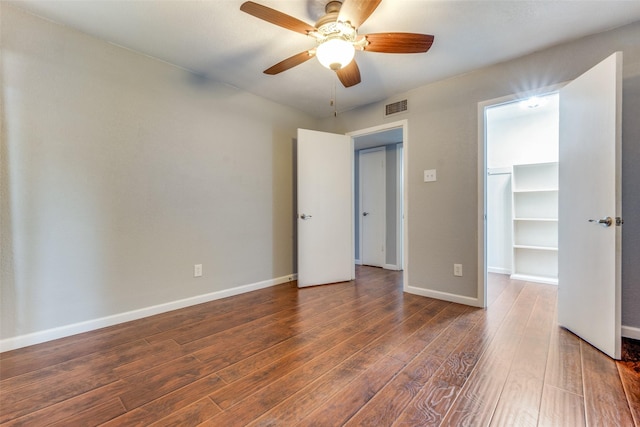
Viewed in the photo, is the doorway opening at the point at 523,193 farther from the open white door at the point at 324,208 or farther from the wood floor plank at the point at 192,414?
the wood floor plank at the point at 192,414

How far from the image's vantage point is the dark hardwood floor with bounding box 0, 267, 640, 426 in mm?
1250

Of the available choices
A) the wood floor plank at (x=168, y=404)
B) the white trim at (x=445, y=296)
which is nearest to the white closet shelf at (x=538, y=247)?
the white trim at (x=445, y=296)

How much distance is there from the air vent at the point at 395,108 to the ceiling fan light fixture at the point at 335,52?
1.63 metres

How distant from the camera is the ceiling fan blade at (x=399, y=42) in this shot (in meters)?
1.67

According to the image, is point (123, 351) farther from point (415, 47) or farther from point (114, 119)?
point (415, 47)

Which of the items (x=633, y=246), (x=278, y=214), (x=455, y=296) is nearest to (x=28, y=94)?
(x=278, y=214)

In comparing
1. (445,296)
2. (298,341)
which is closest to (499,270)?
(445,296)

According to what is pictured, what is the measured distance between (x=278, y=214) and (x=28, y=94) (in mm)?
2362

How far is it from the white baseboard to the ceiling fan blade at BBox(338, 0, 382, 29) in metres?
2.68

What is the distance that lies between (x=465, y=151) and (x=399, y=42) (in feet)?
4.70

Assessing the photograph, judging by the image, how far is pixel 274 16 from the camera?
5.05 ft

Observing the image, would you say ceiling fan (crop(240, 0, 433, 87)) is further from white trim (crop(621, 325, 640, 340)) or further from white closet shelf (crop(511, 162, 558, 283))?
white closet shelf (crop(511, 162, 558, 283))

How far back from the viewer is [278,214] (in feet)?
11.5

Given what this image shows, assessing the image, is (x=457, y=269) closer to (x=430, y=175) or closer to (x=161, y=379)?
(x=430, y=175)
